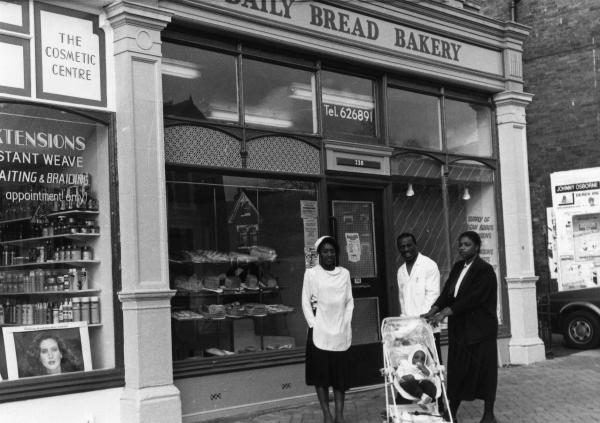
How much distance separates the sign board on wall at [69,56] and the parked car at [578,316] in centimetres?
912

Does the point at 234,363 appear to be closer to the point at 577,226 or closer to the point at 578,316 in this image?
the point at 578,316

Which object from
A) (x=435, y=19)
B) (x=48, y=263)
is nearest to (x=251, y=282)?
(x=48, y=263)

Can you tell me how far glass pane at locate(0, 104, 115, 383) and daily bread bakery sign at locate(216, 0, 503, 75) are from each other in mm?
2271

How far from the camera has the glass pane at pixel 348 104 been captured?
962cm

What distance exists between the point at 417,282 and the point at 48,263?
3.56 m

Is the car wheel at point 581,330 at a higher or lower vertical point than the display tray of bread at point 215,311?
lower

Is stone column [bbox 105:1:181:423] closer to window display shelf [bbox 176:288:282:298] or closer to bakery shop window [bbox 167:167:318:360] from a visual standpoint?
bakery shop window [bbox 167:167:318:360]

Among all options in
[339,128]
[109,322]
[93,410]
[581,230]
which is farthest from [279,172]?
[581,230]

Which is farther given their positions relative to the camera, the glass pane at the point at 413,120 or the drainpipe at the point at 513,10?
the drainpipe at the point at 513,10

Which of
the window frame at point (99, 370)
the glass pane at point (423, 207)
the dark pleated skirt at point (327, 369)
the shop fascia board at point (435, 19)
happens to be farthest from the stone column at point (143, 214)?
the glass pane at point (423, 207)

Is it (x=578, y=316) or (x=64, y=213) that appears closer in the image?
(x=64, y=213)

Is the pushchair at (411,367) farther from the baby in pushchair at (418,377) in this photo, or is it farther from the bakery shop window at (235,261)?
the bakery shop window at (235,261)

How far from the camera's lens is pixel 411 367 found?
Answer: 660 centimetres

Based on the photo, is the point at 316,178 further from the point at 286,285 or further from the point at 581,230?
the point at 581,230
